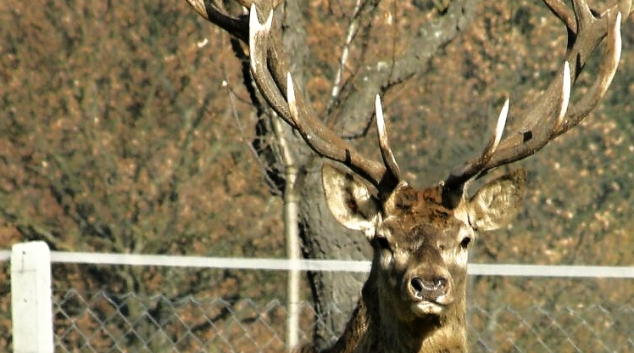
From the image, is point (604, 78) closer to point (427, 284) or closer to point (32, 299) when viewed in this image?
point (427, 284)

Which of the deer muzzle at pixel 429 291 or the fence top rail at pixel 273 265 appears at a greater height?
the fence top rail at pixel 273 265

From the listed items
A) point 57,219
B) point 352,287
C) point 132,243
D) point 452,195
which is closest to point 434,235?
point 452,195

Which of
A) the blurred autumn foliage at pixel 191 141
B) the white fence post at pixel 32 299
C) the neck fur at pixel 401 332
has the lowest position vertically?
the neck fur at pixel 401 332

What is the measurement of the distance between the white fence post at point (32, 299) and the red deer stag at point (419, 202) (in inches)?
41.2

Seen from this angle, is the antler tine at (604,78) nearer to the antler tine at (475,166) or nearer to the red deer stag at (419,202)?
the red deer stag at (419,202)

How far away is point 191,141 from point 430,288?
500 inches

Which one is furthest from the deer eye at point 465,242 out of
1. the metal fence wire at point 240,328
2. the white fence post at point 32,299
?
the metal fence wire at point 240,328

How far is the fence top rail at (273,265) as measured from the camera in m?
6.61

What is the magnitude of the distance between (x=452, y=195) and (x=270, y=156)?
3599mm

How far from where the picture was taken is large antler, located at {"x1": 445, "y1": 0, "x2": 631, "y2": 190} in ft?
20.1

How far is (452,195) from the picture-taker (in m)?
6.16

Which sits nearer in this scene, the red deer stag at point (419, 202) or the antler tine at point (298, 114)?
the red deer stag at point (419, 202)

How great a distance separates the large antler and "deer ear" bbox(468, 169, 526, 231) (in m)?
0.09

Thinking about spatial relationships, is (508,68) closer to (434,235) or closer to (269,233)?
(269,233)
